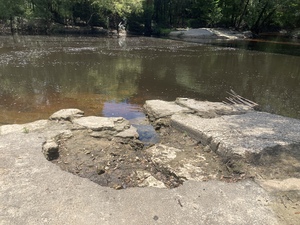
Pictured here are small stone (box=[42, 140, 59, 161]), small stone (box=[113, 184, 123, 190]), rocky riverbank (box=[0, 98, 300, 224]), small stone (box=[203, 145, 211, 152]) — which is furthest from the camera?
small stone (box=[203, 145, 211, 152])

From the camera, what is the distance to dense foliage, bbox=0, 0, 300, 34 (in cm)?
3072

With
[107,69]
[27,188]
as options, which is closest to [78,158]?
[27,188]

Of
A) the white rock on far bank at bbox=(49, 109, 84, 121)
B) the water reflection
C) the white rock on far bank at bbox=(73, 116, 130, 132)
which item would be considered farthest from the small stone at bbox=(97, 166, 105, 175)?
the white rock on far bank at bbox=(49, 109, 84, 121)

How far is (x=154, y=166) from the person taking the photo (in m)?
4.67

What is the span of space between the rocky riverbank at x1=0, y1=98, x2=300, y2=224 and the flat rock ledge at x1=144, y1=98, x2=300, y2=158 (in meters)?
0.02

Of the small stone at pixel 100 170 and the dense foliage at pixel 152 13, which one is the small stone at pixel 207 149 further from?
the dense foliage at pixel 152 13

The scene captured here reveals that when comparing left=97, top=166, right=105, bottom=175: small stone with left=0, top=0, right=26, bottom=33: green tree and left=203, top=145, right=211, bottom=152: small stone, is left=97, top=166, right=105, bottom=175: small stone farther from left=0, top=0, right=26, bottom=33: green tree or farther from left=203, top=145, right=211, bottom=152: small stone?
left=0, top=0, right=26, bottom=33: green tree

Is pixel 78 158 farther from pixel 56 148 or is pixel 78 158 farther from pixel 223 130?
pixel 223 130

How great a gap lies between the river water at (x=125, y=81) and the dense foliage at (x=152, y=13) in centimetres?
1427

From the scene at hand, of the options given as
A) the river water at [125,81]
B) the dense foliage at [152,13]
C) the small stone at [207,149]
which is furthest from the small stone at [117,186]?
the dense foliage at [152,13]

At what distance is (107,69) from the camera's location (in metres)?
13.9

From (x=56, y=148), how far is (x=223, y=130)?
3219 mm

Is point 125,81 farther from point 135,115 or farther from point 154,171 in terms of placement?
point 154,171

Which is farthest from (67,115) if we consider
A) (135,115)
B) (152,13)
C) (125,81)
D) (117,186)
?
(152,13)
